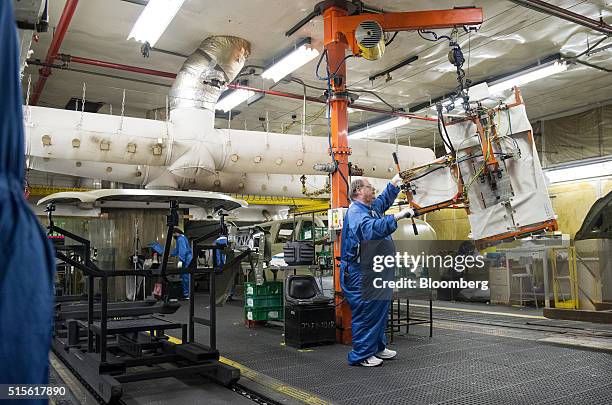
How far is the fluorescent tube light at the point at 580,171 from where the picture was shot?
11.4 m

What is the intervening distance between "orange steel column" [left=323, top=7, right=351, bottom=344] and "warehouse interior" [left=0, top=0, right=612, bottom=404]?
0.03 meters

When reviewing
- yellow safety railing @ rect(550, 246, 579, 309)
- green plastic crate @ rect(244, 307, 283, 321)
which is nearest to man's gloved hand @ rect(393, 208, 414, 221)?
green plastic crate @ rect(244, 307, 283, 321)

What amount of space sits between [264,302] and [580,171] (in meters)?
8.69

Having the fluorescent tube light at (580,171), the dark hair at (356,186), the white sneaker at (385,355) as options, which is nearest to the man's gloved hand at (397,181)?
the dark hair at (356,186)

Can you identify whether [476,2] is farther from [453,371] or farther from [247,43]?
[453,371]

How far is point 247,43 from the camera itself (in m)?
8.54

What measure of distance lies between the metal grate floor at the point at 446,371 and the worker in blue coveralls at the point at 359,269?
0.21 meters

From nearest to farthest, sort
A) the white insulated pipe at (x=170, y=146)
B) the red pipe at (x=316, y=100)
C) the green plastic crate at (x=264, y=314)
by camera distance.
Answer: the white insulated pipe at (x=170, y=146), the green plastic crate at (x=264, y=314), the red pipe at (x=316, y=100)

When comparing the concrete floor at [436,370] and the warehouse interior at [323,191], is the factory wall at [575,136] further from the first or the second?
the concrete floor at [436,370]

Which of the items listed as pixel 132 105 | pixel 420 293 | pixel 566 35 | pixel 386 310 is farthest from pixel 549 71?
pixel 132 105

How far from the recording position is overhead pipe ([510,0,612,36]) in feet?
22.2

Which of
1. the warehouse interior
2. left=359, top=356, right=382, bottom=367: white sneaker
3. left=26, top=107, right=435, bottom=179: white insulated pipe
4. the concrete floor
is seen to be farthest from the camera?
left=26, top=107, right=435, bottom=179: white insulated pipe

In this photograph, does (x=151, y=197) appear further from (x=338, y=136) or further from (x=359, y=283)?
(x=338, y=136)

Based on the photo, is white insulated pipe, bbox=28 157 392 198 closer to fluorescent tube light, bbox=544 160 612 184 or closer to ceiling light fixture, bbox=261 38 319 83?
ceiling light fixture, bbox=261 38 319 83
